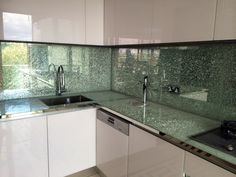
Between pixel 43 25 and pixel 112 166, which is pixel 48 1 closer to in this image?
pixel 43 25

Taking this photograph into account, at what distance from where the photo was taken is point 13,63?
2.06 m

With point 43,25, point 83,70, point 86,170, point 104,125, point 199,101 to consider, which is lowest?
point 86,170

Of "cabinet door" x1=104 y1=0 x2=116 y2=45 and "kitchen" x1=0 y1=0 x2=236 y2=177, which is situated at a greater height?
"cabinet door" x1=104 y1=0 x2=116 y2=45

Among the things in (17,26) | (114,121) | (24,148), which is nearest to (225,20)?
(114,121)

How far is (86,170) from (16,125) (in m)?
0.92

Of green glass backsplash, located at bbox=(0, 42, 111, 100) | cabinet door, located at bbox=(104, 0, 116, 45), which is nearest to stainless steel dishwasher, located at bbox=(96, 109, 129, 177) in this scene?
green glass backsplash, located at bbox=(0, 42, 111, 100)

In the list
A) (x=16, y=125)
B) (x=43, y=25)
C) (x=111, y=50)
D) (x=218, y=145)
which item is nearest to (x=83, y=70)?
(x=111, y=50)

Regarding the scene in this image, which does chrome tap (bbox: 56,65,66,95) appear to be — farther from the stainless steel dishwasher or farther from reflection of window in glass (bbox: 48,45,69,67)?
the stainless steel dishwasher

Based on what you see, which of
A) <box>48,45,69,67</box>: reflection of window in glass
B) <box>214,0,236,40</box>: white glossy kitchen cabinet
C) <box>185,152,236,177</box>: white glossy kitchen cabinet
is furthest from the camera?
<box>48,45,69,67</box>: reflection of window in glass

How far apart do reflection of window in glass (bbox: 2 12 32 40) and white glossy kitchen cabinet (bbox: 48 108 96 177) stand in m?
0.82

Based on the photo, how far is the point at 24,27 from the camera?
1.82 meters

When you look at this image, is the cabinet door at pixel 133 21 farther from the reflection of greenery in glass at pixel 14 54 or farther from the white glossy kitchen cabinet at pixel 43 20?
the reflection of greenery in glass at pixel 14 54

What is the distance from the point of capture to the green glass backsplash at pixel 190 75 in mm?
1462

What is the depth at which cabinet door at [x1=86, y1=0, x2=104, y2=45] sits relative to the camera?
2160mm
